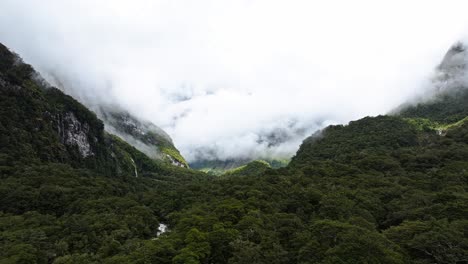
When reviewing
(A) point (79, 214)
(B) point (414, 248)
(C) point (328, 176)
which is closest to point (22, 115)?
(A) point (79, 214)

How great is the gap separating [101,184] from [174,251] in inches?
3317

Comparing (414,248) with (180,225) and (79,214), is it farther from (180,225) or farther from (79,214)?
(79,214)

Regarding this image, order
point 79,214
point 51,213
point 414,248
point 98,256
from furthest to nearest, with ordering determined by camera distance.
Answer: point 51,213 → point 79,214 → point 98,256 → point 414,248

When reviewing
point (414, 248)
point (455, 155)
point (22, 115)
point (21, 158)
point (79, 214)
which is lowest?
point (414, 248)

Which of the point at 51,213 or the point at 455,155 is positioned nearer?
→ the point at 51,213

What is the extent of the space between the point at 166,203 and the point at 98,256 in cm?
4892

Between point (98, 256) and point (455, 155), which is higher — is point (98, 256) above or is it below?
below

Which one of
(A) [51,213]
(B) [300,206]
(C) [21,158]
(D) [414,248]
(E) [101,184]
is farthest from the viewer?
(C) [21,158]

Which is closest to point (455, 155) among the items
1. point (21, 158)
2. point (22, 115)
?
point (21, 158)

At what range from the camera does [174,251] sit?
186 ft

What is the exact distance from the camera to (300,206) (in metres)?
82.4

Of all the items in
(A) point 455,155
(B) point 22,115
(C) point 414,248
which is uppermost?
(B) point 22,115

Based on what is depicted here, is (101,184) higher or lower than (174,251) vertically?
higher

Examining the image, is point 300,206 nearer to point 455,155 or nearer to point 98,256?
point 98,256
